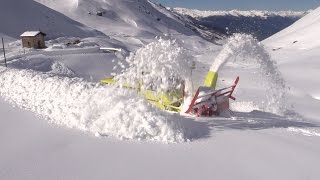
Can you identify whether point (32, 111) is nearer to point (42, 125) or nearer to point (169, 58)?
point (42, 125)

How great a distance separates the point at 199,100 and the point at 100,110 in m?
3.49

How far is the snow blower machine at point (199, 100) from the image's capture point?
43.2 feet

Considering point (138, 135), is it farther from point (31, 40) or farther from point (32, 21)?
point (32, 21)

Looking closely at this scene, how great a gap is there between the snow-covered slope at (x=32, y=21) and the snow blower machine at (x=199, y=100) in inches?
2090

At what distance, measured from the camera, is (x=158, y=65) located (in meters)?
12.1

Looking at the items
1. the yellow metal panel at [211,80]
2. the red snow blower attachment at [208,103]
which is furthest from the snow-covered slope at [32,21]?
the red snow blower attachment at [208,103]

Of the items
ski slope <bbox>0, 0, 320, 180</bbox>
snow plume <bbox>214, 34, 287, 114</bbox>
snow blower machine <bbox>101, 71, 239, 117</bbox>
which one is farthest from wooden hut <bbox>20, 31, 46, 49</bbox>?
snow blower machine <bbox>101, 71, 239, 117</bbox>

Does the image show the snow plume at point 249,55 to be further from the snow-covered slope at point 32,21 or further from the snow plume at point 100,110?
the snow-covered slope at point 32,21

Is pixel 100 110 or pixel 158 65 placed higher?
pixel 158 65

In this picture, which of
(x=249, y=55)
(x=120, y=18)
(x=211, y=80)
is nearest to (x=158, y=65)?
(x=211, y=80)

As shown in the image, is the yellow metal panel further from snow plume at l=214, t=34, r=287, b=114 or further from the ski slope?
the ski slope

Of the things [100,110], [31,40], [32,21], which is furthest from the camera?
[32,21]

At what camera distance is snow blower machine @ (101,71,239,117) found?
13.2m

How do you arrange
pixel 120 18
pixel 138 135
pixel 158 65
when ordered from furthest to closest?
pixel 120 18 < pixel 158 65 < pixel 138 135
